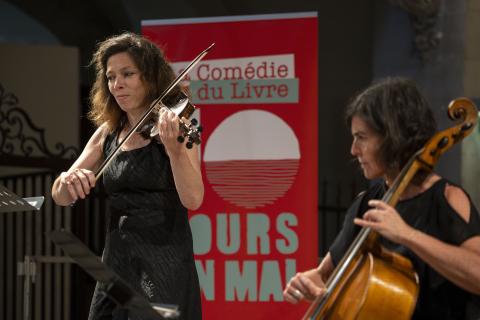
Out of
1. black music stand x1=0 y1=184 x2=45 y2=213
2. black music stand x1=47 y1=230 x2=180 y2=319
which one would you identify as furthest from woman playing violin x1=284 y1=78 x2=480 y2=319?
black music stand x1=0 y1=184 x2=45 y2=213

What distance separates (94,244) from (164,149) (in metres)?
3.63

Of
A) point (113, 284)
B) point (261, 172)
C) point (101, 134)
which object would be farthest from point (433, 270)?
point (261, 172)

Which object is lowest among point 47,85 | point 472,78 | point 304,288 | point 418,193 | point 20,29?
point 304,288

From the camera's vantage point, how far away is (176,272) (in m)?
2.54

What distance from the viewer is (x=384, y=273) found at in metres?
1.77

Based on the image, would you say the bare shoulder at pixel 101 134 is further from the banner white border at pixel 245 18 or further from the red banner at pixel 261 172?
the banner white border at pixel 245 18

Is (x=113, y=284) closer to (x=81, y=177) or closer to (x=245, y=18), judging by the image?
(x=81, y=177)

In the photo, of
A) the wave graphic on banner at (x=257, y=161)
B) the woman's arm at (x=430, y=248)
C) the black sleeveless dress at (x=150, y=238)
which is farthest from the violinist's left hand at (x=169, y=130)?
the wave graphic on banner at (x=257, y=161)

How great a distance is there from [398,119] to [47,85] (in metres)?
5.34

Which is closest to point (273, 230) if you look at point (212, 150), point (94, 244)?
point (212, 150)

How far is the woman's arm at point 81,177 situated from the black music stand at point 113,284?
1.65 ft

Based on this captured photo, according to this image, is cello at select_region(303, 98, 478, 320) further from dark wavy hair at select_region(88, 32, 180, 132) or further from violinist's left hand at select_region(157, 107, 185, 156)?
dark wavy hair at select_region(88, 32, 180, 132)

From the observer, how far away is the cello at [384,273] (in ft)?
5.74

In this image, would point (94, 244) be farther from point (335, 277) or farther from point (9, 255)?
point (335, 277)
